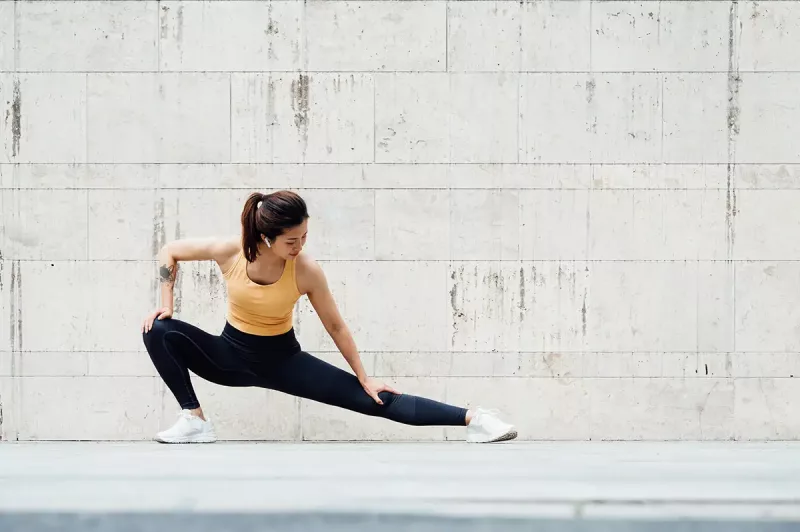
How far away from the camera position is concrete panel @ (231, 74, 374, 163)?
5645mm

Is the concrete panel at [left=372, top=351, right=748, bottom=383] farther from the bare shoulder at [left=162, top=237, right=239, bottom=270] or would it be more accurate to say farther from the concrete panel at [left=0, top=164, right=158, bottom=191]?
the concrete panel at [left=0, top=164, right=158, bottom=191]

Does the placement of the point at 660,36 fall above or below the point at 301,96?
above

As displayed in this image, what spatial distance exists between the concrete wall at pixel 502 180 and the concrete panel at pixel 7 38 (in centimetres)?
1

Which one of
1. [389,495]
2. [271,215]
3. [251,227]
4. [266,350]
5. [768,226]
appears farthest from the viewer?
[768,226]

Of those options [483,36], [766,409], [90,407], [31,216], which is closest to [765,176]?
[766,409]

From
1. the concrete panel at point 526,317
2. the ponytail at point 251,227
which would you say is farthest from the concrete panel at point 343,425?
the ponytail at point 251,227

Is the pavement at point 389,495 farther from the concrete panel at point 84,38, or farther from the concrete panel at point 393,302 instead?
the concrete panel at point 84,38

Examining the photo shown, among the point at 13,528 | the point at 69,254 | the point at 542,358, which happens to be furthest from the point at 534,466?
the point at 69,254

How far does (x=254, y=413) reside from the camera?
568 centimetres

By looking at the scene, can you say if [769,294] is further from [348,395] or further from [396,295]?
[348,395]

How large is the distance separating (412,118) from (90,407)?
9.03 feet

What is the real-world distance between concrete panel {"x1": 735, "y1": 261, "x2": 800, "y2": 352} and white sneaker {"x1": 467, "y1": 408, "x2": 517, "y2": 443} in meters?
1.95

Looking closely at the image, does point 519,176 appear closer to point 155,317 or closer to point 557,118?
point 557,118

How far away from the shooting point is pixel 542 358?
5.65 metres
